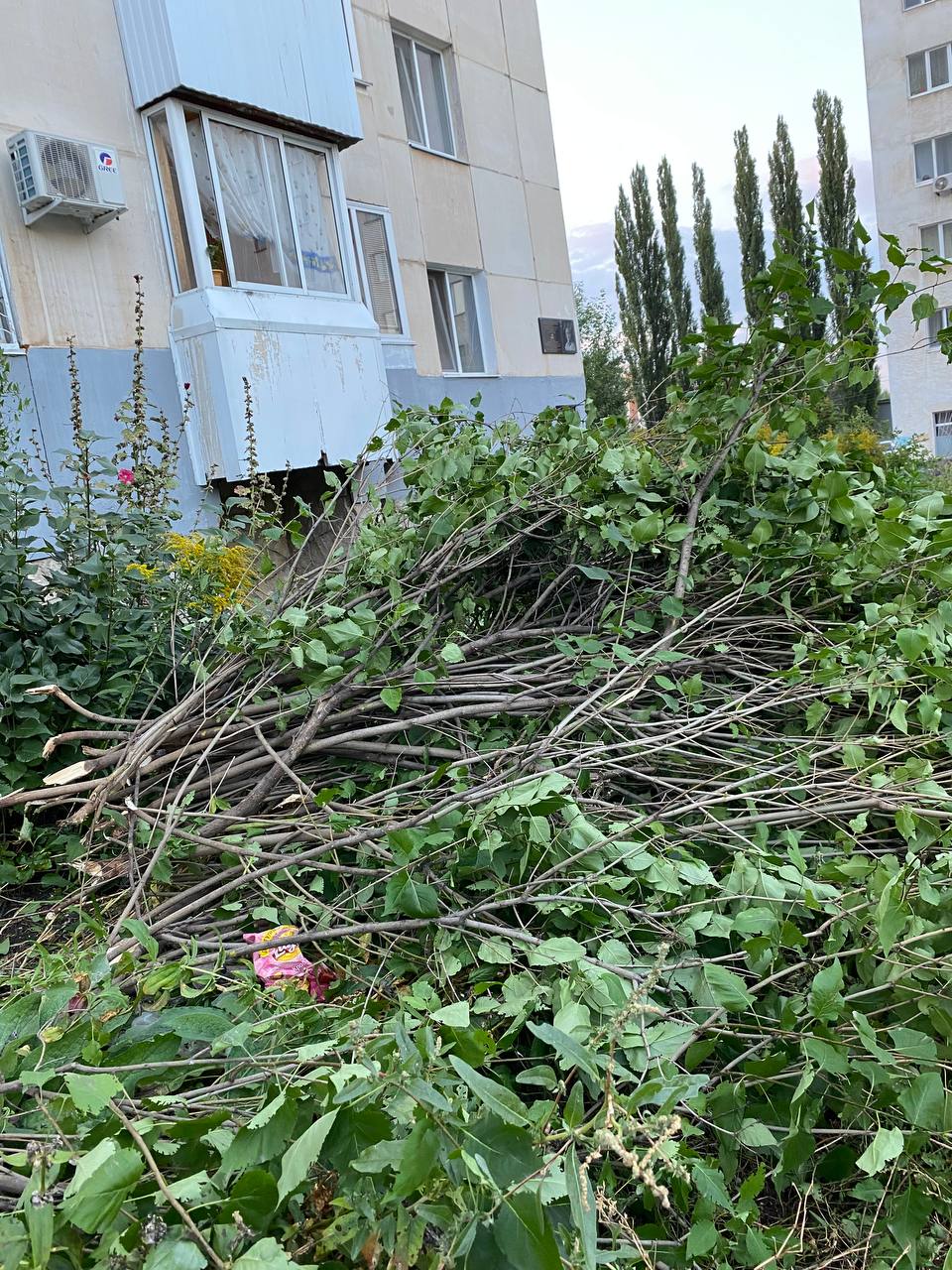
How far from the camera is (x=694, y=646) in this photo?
8.48 ft

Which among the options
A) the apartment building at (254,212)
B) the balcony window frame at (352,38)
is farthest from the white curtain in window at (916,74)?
the balcony window frame at (352,38)

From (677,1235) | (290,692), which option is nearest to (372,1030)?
(677,1235)

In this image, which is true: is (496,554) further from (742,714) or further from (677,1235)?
(677,1235)

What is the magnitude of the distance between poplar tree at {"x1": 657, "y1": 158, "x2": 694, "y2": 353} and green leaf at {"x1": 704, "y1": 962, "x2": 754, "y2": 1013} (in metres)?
27.5

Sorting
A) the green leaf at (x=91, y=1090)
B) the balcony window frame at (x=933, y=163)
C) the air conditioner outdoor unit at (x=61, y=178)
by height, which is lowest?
the green leaf at (x=91, y=1090)

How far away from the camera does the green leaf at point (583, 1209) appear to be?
2.91 feet

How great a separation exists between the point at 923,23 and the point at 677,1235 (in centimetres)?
2735

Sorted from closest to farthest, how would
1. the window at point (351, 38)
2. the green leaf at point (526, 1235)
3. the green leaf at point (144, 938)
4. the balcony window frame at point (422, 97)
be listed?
the green leaf at point (526, 1235)
the green leaf at point (144, 938)
the window at point (351, 38)
the balcony window frame at point (422, 97)

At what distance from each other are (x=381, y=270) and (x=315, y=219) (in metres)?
1.28

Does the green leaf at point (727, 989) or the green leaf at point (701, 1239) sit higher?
the green leaf at point (727, 989)

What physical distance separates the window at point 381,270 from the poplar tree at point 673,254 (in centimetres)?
1889

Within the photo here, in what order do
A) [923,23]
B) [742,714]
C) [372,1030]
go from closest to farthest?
1. [372,1030]
2. [742,714]
3. [923,23]

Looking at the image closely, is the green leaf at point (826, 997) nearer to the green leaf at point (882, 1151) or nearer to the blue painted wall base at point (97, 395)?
the green leaf at point (882, 1151)

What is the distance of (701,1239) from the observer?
1.22m
